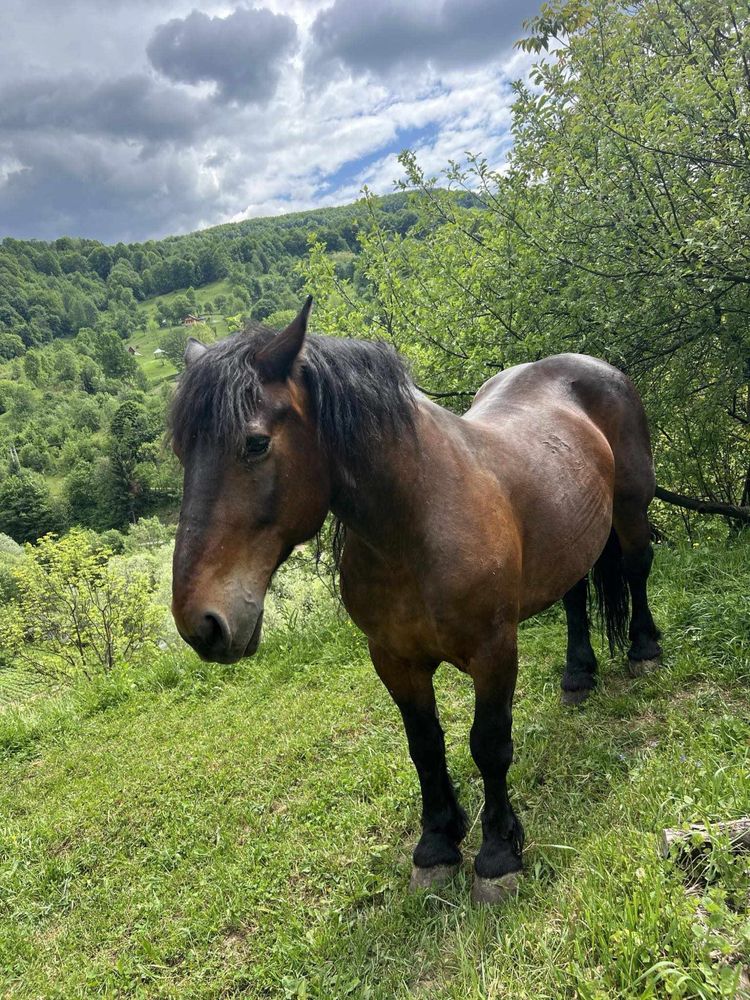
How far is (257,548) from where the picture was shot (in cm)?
150

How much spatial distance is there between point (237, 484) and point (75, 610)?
12.1 meters

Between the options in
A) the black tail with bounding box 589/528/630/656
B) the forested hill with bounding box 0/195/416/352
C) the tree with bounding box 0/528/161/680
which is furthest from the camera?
the forested hill with bounding box 0/195/416/352

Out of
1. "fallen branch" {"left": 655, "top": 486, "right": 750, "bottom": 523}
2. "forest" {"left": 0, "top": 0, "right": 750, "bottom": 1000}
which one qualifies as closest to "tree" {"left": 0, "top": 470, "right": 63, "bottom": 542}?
"forest" {"left": 0, "top": 0, "right": 750, "bottom": 1000}

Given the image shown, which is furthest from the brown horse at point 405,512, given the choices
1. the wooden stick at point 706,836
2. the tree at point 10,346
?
the tree at point 10,346

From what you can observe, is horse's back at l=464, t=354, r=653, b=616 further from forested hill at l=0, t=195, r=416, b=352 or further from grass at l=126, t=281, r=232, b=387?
forested hill at l=0, t=195, r=416, b=352

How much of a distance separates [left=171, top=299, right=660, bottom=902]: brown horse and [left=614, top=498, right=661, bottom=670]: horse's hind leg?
29cm

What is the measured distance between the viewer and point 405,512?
1.92 metres

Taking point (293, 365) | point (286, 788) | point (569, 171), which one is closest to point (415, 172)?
point (569, 171)

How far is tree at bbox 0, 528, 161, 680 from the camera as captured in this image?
38.0ft

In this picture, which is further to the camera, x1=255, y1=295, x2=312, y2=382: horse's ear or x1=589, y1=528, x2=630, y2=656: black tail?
x1=589, y1=528, x2=630, y2=656: black tail

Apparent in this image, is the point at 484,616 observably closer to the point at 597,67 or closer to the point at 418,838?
the point at 418,838

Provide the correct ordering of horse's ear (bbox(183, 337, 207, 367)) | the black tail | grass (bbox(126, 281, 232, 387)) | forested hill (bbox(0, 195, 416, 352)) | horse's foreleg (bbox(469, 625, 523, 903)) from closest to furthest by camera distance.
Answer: horse's ear (bbox(183, 337, 207, 367)) → horse's foreleg (bbox(469, 625, 523, 903)) → the black tail → grass (bbox(126, 281, 232, 387)) → forested hill (bbox(0, 195, 416, 352))

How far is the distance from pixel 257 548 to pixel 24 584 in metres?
13.1

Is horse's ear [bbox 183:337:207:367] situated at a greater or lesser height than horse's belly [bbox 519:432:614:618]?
greater
